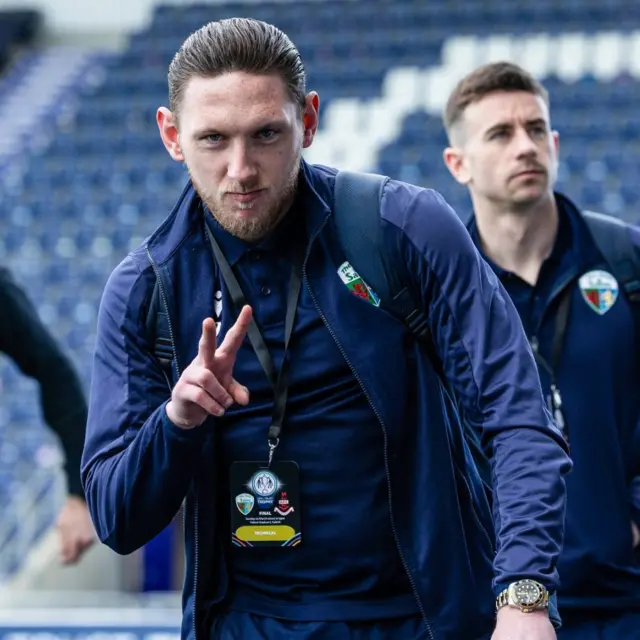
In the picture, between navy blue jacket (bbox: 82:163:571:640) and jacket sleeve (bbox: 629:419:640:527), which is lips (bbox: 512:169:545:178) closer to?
jacket sleeve (bbox: 629:419:640:527)

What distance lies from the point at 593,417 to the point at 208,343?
5.00 feet

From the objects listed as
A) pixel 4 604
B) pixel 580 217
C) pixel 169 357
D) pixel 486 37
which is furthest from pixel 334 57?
pixel 169 357

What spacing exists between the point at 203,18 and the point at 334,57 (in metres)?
2.61

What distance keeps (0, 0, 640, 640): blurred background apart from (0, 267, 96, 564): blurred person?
13.5ft

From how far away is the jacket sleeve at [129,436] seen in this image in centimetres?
221

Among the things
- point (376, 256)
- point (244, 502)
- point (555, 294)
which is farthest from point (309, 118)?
point (555, 294)

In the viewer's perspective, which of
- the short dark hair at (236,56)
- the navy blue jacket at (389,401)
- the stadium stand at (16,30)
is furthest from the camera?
the stadium stand at (16,30)

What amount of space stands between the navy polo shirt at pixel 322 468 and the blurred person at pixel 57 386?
1.74 meters

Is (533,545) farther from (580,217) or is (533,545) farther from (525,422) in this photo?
(580,217)

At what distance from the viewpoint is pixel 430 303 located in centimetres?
224

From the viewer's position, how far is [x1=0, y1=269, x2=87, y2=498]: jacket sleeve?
13.3 ft

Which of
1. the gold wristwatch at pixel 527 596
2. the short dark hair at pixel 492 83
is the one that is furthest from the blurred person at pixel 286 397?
the short dark hair at pixel 492 83

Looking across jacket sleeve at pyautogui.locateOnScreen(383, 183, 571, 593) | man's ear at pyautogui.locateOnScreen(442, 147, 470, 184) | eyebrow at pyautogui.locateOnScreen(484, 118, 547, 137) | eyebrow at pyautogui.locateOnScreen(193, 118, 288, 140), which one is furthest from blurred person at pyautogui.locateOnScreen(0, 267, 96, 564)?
jacket sleeve at pyautogui.locateOnScreen(383, 183, 571, 593)

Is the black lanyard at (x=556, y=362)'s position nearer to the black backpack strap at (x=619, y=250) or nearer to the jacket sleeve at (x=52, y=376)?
the black backpack strap at (x=619, y=250)
